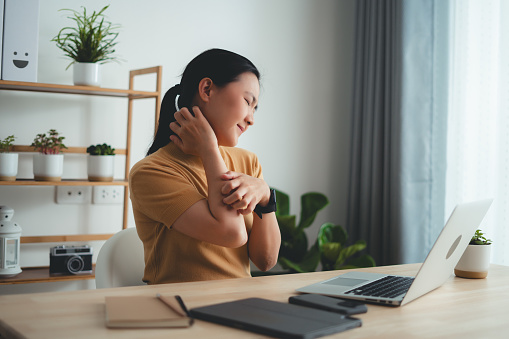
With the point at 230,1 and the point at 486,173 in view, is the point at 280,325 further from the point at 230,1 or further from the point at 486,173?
the point at 230,1

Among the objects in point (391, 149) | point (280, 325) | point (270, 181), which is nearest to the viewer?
point (280, 325)

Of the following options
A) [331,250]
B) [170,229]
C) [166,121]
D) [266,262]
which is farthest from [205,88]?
[331,250]

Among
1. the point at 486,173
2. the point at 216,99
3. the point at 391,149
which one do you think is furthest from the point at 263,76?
the point at 216,99

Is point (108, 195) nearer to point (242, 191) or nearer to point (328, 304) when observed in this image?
point (242, 191)

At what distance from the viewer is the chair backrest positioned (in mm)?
1396

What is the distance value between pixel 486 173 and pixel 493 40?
1.98 ft

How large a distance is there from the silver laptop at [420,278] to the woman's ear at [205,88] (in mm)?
585

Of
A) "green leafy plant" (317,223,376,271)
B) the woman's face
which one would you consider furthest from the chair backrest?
"green leafy plant" (317,223,376,271)

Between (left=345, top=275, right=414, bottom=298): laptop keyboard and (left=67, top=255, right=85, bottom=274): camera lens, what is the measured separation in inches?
61.2

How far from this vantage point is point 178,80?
280cm

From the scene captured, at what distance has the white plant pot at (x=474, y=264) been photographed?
4.45 feet

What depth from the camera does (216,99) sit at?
146cm

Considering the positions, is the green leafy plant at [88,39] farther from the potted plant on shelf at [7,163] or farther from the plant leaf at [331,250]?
the plant leaf at [331,250]

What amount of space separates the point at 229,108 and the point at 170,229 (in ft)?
1.16
